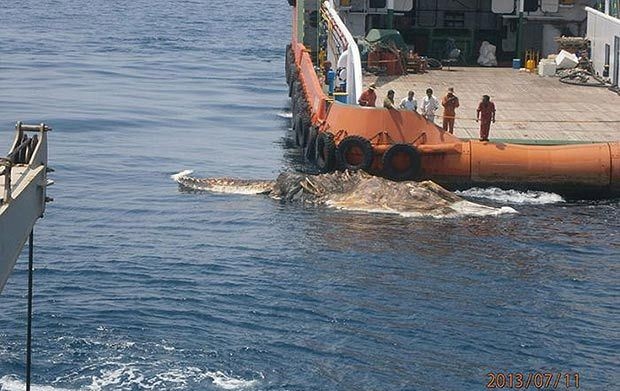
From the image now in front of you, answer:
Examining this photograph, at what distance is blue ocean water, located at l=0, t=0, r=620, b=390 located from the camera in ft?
52.5

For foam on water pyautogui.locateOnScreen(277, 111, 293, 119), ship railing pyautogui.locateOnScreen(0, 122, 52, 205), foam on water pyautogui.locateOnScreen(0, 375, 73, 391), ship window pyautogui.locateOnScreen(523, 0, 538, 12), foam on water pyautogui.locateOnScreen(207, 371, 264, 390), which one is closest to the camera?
ship railing pyautogui.locateOnScreen(0, 122, 52, 205)

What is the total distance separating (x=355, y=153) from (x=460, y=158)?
1943 millimetres

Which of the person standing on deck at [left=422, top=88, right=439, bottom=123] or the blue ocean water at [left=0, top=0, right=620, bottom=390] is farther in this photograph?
the person standing on deck at [left=422, top=88, right=439, bottom=123]

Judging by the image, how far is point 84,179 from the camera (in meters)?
28.7

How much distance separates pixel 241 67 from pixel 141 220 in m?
31.5

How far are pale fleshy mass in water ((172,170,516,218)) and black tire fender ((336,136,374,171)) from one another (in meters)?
0.18

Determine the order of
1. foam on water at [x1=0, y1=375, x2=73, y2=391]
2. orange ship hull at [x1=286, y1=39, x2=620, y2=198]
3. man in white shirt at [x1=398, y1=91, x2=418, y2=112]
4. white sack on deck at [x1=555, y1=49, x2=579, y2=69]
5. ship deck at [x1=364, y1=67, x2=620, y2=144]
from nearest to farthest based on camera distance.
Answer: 1. foam on water at [x1=0, y1=375, x2=73, y2=391]
2. orange ship hull at [x1=286, y1=39, x2=620, y2=198]
3. man in white shirt at [x1=398, y1=91, x2=418, y2=112]
4. ship deck at [x1=364, y1=67, x2=620, y2=144]
5. white sack on deck at [x1=555, y1=49, x2=579, y2=69]

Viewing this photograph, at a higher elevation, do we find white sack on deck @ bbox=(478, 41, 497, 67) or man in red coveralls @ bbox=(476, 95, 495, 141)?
white sack on deck @ bbox=(478, 41, 497, 67)

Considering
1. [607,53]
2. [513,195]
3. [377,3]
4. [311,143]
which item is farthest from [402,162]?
[377,3]

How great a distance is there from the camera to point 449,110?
2573 centimetres

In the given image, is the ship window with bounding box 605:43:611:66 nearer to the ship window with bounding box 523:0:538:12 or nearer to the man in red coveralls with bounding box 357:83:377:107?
the ship window with bounding box 523:0:538:12

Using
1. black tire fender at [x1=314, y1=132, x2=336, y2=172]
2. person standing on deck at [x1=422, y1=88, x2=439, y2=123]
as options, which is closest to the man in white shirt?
person standing on deck at [x1=422, y1=88, x2=439, y2=123]

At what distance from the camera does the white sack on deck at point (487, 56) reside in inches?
1361

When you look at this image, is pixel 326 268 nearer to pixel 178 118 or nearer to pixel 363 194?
pixel 363 194
